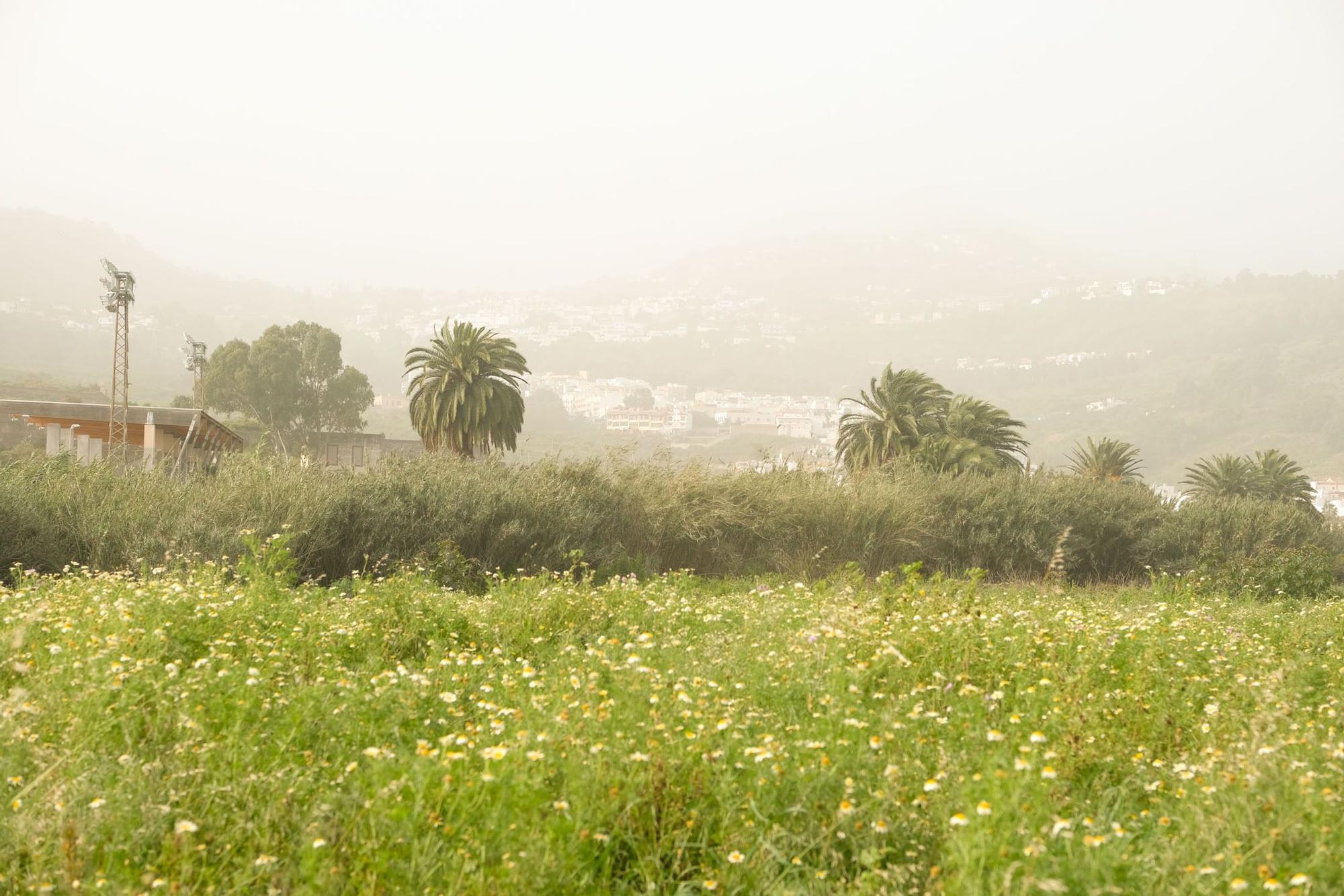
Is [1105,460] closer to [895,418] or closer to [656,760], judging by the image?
[895,418]

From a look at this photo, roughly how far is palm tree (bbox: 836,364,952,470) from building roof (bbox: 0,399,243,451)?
23.0 meters

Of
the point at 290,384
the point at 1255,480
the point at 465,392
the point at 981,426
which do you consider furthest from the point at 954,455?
the point at 290,384

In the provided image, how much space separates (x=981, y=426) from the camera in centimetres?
3738

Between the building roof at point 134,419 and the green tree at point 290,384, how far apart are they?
1395 inches

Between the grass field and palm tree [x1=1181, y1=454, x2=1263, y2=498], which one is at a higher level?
the grass field

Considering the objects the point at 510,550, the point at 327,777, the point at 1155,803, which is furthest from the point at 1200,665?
the point at 510,550

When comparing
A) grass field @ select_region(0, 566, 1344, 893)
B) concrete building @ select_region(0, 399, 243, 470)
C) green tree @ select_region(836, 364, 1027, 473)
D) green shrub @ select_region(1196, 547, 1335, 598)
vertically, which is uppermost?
green tree @ select_region(836, 364, 1027, 473)

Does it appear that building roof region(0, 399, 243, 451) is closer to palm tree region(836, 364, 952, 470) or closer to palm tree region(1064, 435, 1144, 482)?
palm tree region(836, 364, 952, 470)

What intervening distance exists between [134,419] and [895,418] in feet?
95.2

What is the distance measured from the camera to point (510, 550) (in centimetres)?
1864

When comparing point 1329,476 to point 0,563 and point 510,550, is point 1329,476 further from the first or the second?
point 0,563

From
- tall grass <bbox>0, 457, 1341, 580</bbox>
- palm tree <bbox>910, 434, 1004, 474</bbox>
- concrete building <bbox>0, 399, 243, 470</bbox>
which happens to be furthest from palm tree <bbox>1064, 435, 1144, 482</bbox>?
concrete building <bbox>0, 399, 243, 470</bbox>

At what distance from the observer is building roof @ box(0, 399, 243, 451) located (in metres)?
34.6

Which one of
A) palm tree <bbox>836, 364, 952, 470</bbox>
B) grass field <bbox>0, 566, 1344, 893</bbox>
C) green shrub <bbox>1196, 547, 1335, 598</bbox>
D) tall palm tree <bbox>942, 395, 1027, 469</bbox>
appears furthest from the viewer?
tall palm tree <bbox>942, 395, 1027, 469</bbox>
